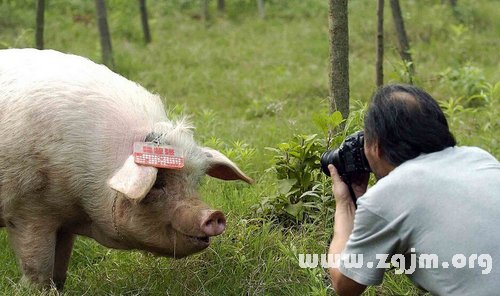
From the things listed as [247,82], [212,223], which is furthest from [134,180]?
[247,82]

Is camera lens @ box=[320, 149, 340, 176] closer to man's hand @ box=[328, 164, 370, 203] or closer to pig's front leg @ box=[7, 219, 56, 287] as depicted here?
man's hand @ box=[328, 164, 370, 203]

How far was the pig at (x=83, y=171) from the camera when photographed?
4480 millimetres

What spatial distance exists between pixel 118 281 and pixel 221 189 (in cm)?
145

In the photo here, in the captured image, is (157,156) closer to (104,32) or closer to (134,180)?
(134,180)

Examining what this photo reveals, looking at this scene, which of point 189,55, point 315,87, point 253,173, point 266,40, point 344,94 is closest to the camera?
point 344,94

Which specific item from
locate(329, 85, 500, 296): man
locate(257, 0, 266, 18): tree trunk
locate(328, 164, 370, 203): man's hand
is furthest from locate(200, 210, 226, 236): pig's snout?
locate(257, 0, 266, 18): tree trunk

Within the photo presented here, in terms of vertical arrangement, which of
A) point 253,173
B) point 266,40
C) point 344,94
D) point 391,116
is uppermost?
point 391,116

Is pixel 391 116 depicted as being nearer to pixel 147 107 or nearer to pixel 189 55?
pixel 147 107

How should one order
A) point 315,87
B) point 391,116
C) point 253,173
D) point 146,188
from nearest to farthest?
1. point 391,116
2. point 146,188
3. point 253,173
4. point 315,87

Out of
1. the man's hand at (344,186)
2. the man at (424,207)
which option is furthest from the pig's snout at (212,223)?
the man at (424,207)

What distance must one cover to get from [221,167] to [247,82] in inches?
241

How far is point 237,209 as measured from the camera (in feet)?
18.3

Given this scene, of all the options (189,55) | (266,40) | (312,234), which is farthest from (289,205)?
(266,40)

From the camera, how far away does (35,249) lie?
4.66 metres
